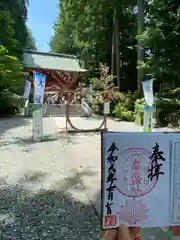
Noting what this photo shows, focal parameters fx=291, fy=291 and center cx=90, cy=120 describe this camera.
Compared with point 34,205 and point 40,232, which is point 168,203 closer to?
point 40,232

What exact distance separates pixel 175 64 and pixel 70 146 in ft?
25.0

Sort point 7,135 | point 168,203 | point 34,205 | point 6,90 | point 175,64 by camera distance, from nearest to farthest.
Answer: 1. point 168,203
2. point 34,205
3. point 7,135
4. point 175,64
5. point 6,90

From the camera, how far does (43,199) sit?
13.5 ft

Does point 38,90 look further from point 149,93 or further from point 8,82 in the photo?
point 8,82

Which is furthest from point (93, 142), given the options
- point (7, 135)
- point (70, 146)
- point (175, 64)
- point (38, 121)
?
point (175, 64)

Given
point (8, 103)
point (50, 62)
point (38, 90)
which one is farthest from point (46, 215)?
point (50, 62)

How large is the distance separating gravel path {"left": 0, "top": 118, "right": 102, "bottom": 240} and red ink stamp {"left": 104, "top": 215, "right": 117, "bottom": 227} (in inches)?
65.4

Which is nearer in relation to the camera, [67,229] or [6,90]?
[67,229]

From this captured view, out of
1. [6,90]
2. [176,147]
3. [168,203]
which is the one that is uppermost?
[6,90]

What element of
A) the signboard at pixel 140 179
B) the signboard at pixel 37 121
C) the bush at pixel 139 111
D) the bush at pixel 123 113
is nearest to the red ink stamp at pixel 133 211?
the signboard at pixel 140 179

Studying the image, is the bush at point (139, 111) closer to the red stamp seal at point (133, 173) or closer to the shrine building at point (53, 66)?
the shrine building at point (53, 66)

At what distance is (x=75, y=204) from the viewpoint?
12.9 ft

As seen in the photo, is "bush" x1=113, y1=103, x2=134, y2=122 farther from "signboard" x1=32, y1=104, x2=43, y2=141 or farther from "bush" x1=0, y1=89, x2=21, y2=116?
"signboard" x1=32, y1=104, x2=43, y2=141

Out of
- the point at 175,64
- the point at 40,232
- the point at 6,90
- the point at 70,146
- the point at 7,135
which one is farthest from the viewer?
the point at 6,90
